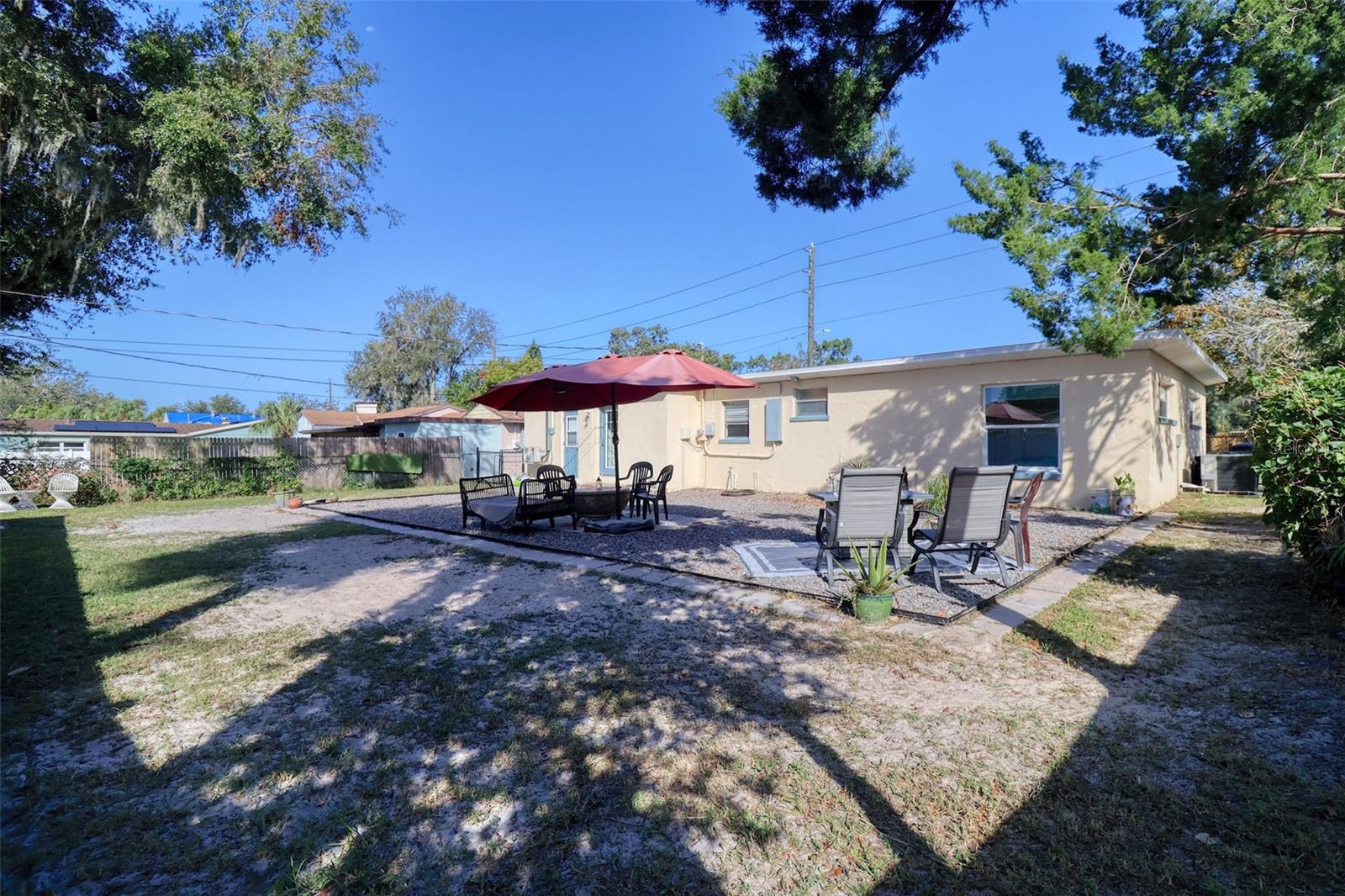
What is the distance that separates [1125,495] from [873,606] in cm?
767

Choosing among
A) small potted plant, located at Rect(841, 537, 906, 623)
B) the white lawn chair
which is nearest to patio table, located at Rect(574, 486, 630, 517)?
small potted plant, located at Rect(841, 537, 906, 623)

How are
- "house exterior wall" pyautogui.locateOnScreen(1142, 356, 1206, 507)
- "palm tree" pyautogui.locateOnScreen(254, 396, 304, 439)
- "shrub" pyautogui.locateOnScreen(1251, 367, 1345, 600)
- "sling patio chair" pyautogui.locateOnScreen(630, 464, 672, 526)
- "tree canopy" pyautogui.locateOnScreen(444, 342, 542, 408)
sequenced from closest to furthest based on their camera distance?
"shrub" pyautogui.locateOnScreen(1251, 367, 1345, 600), "sling patio chair" pyautogui.locateOnScreen(630, 464, 672, 526), "house exterior wall" pyautogui.locateOnScreen(1142, 356, 1206, 507), "palm tree" pyautogui.locateOnScreen(254, 396, 304, 439), "tree canopy" pyautogui.locateOnScreen(444, 342, 542, 408)

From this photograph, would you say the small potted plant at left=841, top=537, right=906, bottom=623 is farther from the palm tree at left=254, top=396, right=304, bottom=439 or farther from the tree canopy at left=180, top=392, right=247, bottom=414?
the tree canopy at left=180, top=392, right=247, bottom=414

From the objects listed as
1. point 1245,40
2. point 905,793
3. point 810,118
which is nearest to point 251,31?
point 810,118

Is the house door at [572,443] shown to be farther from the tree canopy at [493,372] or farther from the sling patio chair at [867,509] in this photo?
the sling patio chair at [867,509]

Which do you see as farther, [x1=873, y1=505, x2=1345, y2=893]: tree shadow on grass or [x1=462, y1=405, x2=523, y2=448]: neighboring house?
[x1=462, y1=405, x2=523, y2=448]: neighboring house

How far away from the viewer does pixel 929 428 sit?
11.9 m

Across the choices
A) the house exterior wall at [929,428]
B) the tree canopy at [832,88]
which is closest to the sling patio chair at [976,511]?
the tree canopy at [832,88]

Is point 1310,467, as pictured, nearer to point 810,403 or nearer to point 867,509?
point 867,509

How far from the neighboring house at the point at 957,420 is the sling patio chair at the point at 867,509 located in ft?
15.5

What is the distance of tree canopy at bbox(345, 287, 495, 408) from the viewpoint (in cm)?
3634

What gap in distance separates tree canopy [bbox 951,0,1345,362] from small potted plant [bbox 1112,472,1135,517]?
2.76m

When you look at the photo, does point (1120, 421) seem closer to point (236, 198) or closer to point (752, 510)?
point (752, 510)

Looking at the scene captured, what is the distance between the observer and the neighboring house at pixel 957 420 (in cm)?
1003
